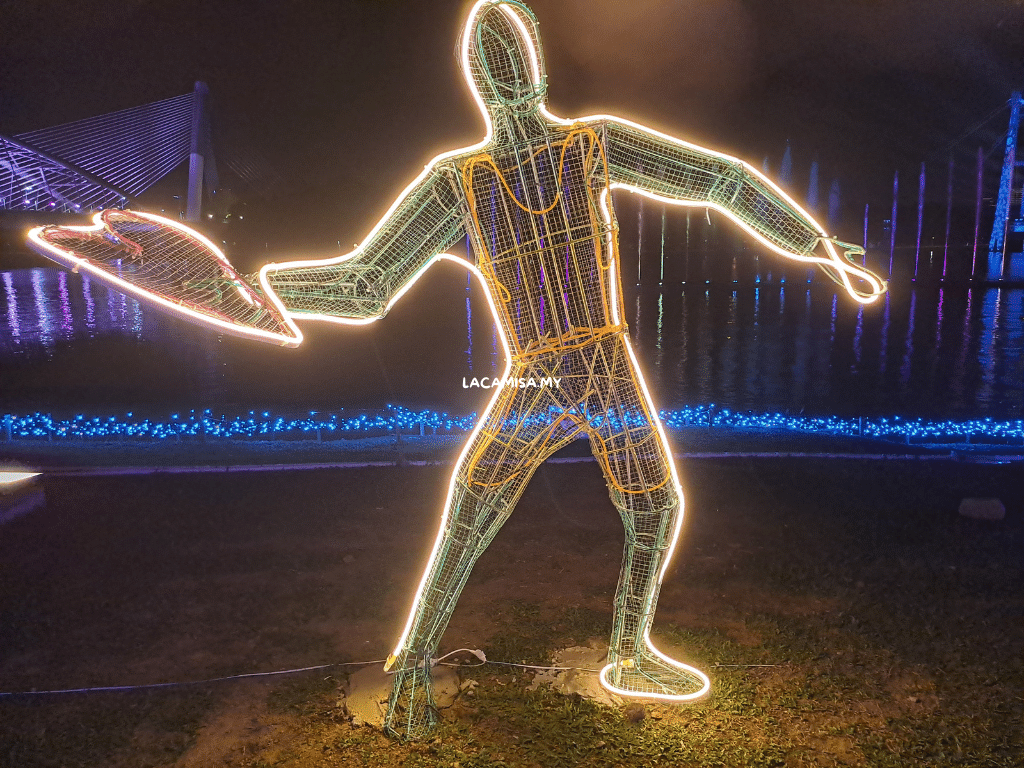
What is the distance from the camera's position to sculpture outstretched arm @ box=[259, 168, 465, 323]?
3.27 m

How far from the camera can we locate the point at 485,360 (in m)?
16.2

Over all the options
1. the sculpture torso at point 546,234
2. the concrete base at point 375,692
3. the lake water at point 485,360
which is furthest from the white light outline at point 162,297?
the lake water at point 485,360

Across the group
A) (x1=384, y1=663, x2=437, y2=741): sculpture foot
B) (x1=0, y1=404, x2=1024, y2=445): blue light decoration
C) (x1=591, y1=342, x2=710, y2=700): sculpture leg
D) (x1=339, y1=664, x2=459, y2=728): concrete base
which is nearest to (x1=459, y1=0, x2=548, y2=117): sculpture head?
(x1=591, y1=342, x2=710, y2=700): sculpture leg

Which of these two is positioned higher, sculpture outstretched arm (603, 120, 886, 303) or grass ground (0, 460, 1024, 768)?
sculpture outstretched arm (603, 120, 886, 303)

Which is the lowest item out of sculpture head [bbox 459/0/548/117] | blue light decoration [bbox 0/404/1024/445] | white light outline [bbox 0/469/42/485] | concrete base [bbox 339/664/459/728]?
concrete base [bbox 339/664/459/728]

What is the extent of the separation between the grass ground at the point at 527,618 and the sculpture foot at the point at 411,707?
0.09 metres

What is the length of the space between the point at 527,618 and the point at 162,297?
3.07 m

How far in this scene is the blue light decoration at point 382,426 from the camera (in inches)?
359

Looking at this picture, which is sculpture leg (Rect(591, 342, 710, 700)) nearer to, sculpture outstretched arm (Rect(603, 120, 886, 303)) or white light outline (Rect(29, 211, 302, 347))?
sculpture outstretched arm (Rect(603, 120, 886, 303))

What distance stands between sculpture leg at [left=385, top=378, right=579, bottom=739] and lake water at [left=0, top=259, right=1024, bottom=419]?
25.3 ft

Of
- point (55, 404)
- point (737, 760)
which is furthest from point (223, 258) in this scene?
point (55, 404)

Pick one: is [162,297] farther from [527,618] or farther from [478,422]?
[527,618]

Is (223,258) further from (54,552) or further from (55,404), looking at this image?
→ (55,404)

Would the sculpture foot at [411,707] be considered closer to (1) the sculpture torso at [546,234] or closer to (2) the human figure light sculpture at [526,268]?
(2) the human figure light sculpture at [526,268]
